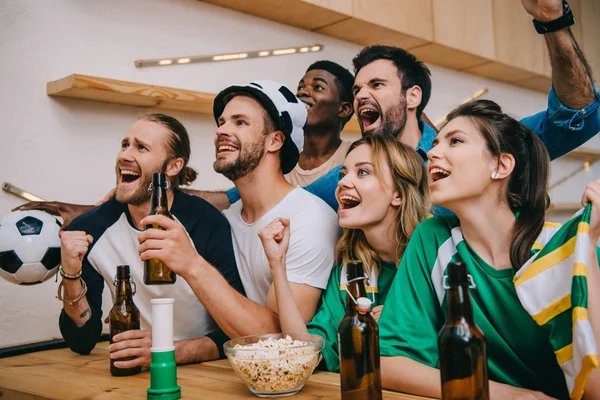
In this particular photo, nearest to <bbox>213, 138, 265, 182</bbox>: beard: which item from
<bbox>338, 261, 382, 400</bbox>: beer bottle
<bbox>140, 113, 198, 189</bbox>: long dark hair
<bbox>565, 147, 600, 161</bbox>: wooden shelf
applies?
<bbox>140, 113, 198, 189</bbox>: long dark hair

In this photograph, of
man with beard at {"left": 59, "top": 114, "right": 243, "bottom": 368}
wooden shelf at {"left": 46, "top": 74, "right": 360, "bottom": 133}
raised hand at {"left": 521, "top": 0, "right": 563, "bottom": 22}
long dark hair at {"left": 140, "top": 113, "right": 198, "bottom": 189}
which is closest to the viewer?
raised hand at {"left": 521, "top": 0, "right": 563, "bottom": 22}

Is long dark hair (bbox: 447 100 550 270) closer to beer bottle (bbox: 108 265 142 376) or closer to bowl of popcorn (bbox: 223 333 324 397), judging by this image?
bowl of popcorn (bbox: 223 333 324 397)

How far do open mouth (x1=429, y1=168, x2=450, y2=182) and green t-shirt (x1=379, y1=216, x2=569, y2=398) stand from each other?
0.15 metres

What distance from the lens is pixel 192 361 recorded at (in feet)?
5.74

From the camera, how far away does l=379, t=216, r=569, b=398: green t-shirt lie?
1328 millimetres

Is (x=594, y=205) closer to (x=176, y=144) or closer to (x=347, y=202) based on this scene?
(x=347, y=202)

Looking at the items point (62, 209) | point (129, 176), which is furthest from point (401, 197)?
point (62, 209)

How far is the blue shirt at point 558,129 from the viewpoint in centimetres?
193

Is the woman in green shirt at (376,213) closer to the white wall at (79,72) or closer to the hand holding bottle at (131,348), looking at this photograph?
the hand holding bottle at (131,348)

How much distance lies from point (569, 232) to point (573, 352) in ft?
0.82

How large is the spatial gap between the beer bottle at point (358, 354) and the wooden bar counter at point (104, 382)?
17 centimetres

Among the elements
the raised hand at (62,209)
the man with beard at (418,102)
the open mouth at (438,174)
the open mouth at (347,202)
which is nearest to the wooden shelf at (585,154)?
the man with beard at (418,102)

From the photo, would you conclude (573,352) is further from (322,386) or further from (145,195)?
(145,195)

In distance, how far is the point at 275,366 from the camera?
126 cm
